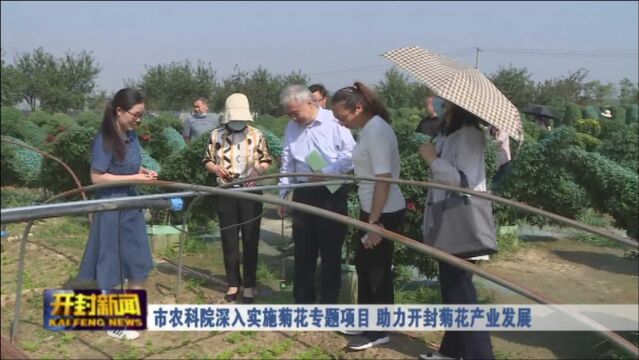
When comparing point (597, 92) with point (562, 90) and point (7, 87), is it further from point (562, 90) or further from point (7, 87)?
point (7, 87)

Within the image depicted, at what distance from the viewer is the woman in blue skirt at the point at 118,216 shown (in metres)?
3.17

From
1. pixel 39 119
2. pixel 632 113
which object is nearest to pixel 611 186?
pixel 39 119

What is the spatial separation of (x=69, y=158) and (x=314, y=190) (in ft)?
12.5

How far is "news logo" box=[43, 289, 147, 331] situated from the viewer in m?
2.34

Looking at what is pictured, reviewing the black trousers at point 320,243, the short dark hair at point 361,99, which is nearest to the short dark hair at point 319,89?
the black trousers at point 320,243

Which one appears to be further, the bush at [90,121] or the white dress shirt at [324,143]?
the bush at [90,121]

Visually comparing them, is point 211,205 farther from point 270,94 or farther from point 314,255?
point 270,94

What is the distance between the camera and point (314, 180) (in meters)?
3.65

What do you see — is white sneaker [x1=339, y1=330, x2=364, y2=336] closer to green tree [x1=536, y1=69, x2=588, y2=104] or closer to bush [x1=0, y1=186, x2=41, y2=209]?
bush [x1=0, y1=186, x2=41, y2=209]

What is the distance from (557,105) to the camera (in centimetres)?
3725

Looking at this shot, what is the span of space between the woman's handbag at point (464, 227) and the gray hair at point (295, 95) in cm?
120

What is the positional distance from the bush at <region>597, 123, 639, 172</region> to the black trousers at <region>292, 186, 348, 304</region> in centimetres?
445

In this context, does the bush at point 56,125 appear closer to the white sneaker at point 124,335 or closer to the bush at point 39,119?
the bush at point 39,119

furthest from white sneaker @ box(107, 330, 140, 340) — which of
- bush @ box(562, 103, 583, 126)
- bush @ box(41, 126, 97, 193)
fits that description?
bush @ box(562, 103, 583, 126)
